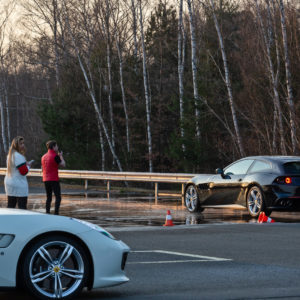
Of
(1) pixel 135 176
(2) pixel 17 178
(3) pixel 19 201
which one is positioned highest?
(2) pixel 17 178

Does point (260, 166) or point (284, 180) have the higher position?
point (260, 166)

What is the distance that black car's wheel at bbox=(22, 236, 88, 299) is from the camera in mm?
7945

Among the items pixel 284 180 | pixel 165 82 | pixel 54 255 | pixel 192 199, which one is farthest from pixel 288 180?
pixel 165 82

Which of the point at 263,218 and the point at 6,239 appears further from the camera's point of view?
the point at 263,218

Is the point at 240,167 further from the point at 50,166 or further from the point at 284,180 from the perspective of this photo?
the point at 50,166

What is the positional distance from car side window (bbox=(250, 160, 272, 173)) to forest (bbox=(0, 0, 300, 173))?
12275 millimetres

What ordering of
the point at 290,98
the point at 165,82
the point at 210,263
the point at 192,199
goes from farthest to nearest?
the point at 165,82 < the point at 290,98 < the point at 192,199 < the point at 210,263

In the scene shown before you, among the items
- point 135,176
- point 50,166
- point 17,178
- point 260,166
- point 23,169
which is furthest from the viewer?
point 135,176

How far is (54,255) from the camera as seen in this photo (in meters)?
8.16

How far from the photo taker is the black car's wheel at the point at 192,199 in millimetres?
21547

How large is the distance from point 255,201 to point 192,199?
2.61 meters

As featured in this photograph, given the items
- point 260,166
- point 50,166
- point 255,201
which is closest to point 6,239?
point 50,166

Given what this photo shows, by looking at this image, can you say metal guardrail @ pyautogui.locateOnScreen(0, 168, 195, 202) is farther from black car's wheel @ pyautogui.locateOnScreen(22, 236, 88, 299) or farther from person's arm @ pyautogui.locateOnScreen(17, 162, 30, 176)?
black car's wheel @ pyautogui.locateOnScreen(22, 236, 88, 299)

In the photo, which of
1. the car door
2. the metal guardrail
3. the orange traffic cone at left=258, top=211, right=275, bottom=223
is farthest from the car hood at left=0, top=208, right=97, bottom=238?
the metal guardrail
